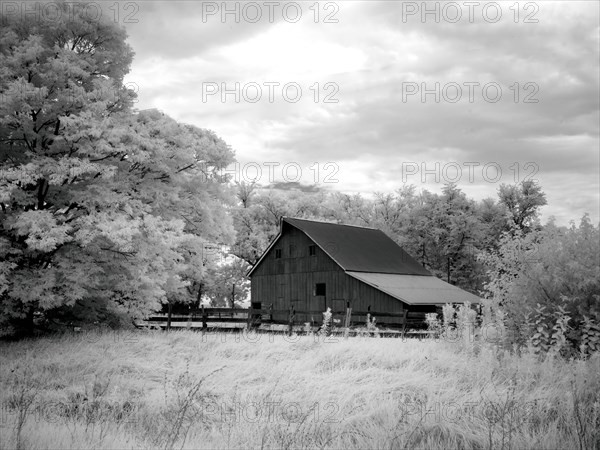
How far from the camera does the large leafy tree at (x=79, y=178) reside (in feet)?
51.8

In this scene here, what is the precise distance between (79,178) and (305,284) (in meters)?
21.9

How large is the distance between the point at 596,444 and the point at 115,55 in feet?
58.9

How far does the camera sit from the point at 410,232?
53.6 m

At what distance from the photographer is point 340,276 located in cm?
3491

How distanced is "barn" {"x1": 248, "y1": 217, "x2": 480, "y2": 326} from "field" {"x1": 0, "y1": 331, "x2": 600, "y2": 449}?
17.5 meters

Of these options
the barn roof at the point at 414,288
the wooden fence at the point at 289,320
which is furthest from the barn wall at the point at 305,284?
the wooden fence at the point at 289,320

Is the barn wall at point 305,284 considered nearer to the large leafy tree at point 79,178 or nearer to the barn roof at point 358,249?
the barn roof at point 358,249

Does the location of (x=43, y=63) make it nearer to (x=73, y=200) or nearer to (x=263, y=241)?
(x=73, y=200)

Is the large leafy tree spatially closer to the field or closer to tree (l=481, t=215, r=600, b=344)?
the field

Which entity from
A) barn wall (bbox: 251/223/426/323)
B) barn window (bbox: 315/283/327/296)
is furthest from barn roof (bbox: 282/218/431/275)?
barn window (bbox: 315/283/327/296)

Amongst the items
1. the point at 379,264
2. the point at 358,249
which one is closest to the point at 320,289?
the point at 358,249

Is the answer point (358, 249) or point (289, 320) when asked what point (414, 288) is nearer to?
point (358, 249)

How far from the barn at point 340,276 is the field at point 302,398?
17.5 m

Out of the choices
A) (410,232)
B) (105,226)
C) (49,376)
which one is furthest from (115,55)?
(410,232)
